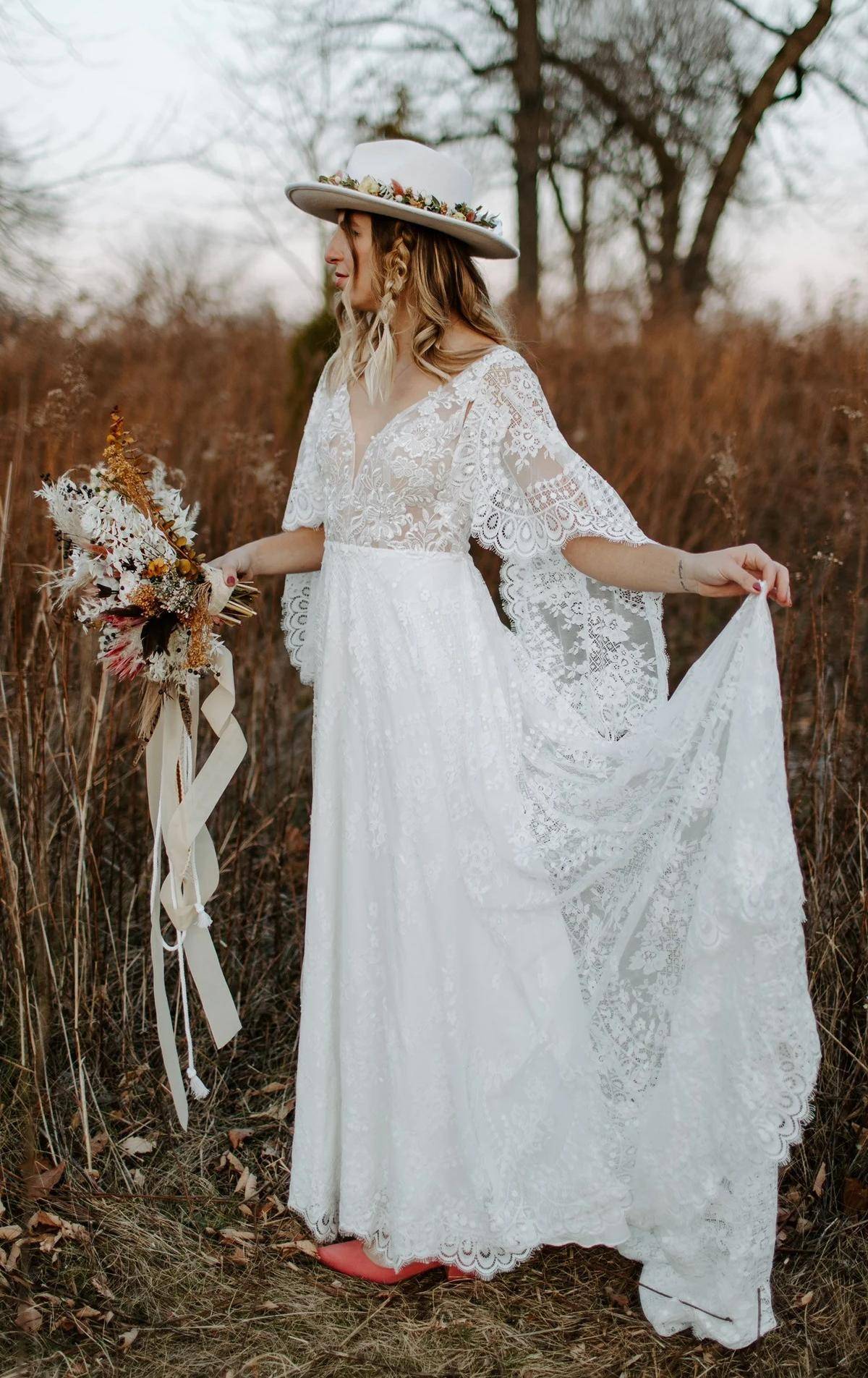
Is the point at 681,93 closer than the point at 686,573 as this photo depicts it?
No

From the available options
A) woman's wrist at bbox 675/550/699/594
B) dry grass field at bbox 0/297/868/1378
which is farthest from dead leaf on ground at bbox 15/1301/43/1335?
woman's wrist at bbox 675/550/699/594

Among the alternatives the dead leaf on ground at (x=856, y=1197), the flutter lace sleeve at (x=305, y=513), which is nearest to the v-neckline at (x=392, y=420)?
the flutter lace sleeve at (x=305, y=513)

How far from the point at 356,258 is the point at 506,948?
1304 millimetres

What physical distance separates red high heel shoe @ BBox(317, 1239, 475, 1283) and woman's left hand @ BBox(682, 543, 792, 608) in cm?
138

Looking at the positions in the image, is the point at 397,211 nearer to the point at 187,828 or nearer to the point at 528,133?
the point at 187,828

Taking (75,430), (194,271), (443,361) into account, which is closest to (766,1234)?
(443,361)

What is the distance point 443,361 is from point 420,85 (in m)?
10.6

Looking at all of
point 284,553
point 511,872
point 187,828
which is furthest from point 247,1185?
point 284,553

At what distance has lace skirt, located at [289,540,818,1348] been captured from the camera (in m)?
1.95

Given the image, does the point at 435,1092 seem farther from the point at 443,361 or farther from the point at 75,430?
the point at 75,430

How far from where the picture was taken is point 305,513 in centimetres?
229

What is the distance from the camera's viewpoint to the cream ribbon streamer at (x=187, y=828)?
2.14m

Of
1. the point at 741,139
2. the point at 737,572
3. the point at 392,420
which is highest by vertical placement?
the point at 741,139

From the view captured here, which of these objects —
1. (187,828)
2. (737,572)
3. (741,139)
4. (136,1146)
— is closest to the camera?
(737,572)
